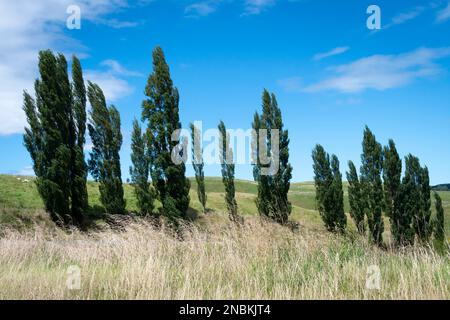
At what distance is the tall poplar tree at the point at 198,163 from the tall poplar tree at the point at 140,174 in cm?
514

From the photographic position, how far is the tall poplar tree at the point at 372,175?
3173 centimetres

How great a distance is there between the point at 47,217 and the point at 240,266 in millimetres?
24128

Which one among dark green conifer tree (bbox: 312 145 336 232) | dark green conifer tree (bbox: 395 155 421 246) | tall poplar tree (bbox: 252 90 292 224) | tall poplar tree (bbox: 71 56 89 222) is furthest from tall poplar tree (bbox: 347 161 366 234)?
tall poplar tree (bbox: 71 56 89 222)

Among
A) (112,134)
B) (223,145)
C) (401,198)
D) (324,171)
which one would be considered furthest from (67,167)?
(401,198)

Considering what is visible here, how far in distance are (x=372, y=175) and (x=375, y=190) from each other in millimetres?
1423

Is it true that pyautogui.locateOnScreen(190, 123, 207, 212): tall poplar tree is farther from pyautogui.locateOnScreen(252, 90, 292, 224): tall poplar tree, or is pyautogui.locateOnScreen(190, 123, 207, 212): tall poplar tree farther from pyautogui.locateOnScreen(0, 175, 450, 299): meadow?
pyautogui.locateOnScreen(0, 175, 450, 299): meadow

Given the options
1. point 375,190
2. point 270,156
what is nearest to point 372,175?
point 375,190

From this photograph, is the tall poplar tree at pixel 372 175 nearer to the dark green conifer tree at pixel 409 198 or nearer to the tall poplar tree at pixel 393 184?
the tall poplar tree at pixel 393 184

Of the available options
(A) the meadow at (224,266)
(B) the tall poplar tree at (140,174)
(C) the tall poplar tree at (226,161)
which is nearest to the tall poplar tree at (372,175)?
(C) the tall poplar tree at (226,161)

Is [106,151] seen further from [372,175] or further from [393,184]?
[393,184]

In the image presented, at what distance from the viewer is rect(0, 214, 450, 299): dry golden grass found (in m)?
4.89

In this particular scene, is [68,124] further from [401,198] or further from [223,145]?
[401,198]

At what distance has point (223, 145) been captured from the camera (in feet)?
124

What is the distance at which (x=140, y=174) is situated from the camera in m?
32.3
